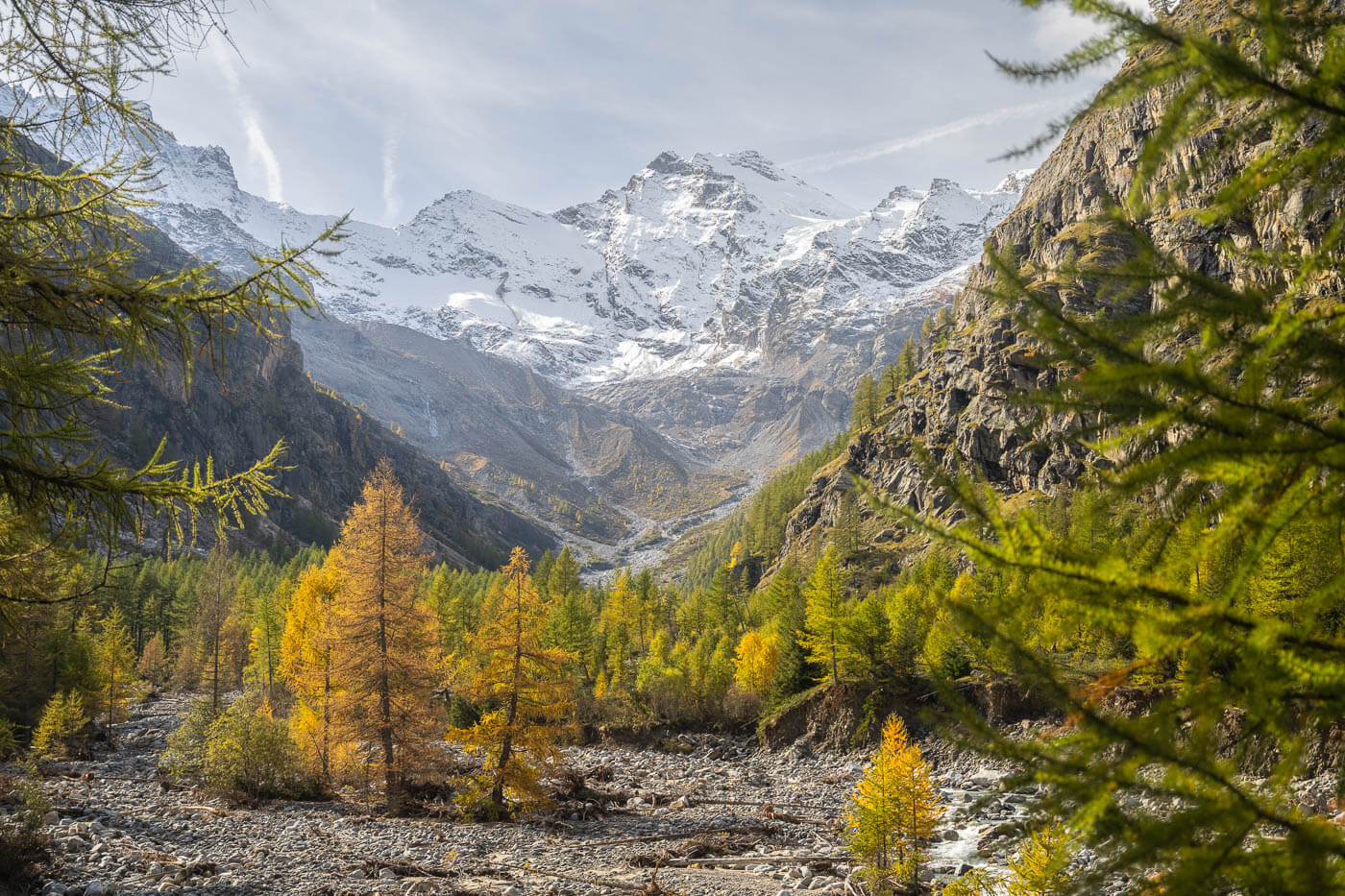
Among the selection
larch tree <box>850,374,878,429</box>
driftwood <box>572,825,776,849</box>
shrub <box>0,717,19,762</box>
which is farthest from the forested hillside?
larch tree <box>850,374,878,429</box>

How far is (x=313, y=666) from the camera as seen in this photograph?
23469 millimetres

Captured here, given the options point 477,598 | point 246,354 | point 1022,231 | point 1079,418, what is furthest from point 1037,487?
point 246,354

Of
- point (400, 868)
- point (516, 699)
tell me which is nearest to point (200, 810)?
point (400, 868)

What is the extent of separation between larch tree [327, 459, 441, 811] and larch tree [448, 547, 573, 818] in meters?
2.08

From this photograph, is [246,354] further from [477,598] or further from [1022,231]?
[1022,231]

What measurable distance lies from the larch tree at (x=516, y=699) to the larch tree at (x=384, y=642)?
6.81 ft

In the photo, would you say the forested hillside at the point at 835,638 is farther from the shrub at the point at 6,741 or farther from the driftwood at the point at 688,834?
the driftwood at the point at 688,834

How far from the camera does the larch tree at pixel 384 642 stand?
64.2 ft

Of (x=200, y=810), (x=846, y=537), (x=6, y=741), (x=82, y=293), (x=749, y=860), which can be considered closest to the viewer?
(x=82, y=293)

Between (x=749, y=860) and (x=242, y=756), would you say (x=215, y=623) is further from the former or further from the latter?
(x=749, y=860)

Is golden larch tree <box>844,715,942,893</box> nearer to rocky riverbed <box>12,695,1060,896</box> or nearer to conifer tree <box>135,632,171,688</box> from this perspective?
rocky riverbed <box>12,695,1060,896</box>

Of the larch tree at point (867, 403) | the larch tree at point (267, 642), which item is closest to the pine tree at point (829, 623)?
the larch tree at point (267, 642)

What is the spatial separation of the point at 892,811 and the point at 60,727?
1188 inches

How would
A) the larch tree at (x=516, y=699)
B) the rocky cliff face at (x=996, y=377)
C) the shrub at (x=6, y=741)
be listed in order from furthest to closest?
the rocky cliff face at (x=996, y=377), the shrub at (x=6, y=741), the larch tree at (x=516, y=699)
